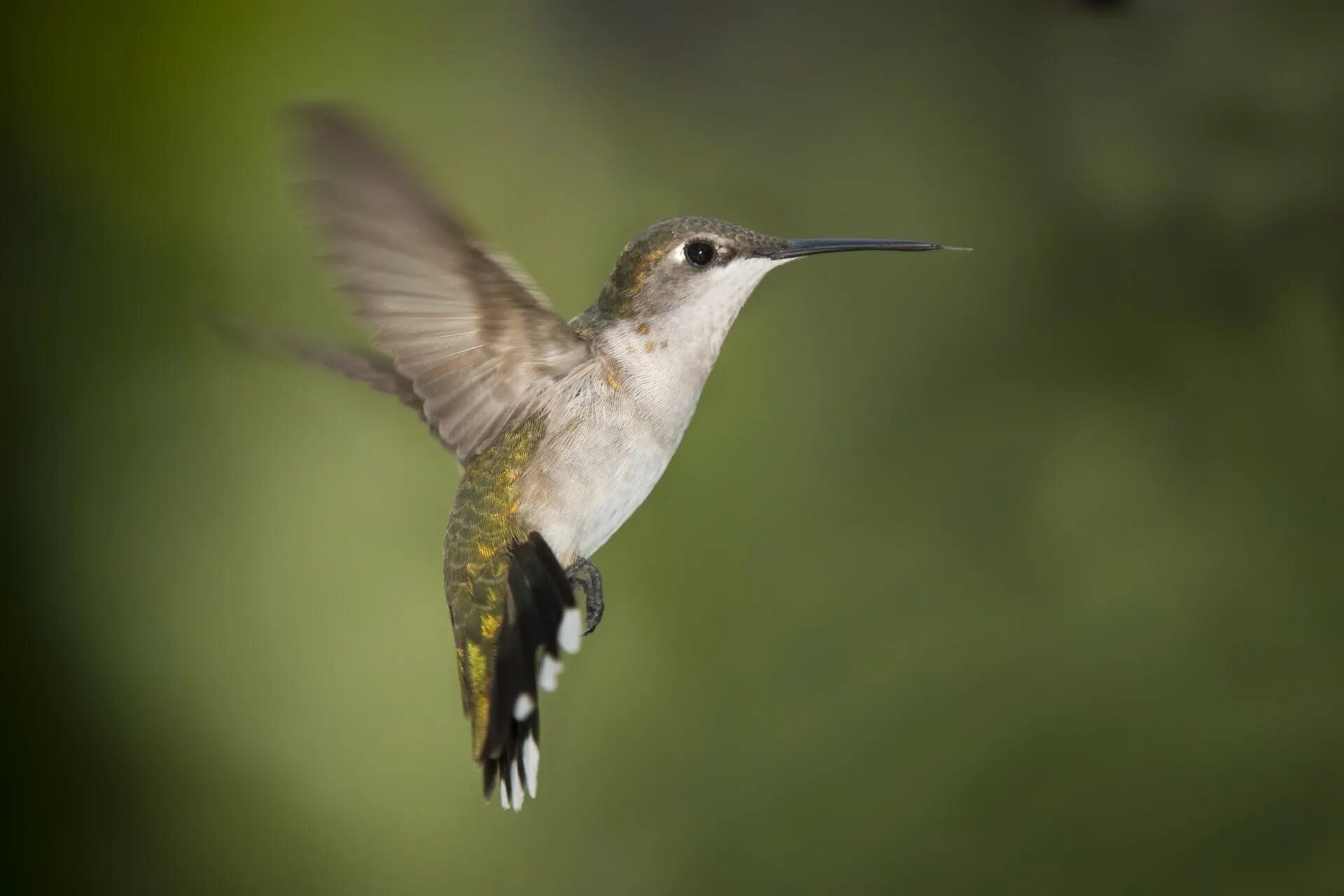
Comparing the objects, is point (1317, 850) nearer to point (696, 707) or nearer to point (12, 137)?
point (696, 707)

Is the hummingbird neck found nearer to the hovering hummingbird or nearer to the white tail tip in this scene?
the hovering hummingbird

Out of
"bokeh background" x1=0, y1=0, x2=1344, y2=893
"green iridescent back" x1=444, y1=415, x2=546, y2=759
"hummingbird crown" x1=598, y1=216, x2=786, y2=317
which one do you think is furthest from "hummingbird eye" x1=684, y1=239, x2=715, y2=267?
"bokeh background" x1=0, y1=0, x2=1344, y2=893

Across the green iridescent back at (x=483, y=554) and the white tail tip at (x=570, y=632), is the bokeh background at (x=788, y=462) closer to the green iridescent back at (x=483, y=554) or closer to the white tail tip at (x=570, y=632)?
the green iridescent back at (x=483, y=554)

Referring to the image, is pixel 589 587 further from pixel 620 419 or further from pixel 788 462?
pixel 788 462

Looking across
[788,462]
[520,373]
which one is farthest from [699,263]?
[788,462]

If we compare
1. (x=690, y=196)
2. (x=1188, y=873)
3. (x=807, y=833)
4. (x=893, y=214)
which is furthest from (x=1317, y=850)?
(x=690, y=196)

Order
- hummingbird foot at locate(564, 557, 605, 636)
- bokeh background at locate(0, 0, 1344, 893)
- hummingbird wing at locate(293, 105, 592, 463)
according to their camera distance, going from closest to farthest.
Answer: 1. hummingbird wing at locate(293, 105, 592, 463)
2. hummingbird foot at locate(564, 557, 605, 636)
3. bokeh background at locate(0, 0, 1344, 893)
